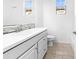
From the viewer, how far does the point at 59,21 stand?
17.9 ft

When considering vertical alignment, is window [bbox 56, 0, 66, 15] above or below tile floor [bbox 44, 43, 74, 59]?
above

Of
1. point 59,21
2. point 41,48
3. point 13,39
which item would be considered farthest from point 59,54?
point 13,39

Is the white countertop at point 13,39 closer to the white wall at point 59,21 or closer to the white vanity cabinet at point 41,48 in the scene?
the white vanity cabinet at point 41,48

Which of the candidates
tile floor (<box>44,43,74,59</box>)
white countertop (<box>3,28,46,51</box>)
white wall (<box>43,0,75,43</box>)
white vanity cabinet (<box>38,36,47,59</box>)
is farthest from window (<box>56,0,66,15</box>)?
white countertop (<box>3,28,46,51</box>)

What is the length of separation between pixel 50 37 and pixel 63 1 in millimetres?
1854

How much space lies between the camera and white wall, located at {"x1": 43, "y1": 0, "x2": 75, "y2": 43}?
5298 mm

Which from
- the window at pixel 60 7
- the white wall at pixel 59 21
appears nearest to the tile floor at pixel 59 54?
the white wall at pixel 59 21

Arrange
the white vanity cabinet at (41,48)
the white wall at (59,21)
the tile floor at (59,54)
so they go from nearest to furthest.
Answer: the white vanity cabinet at (41,48)
the tile floor at (59,54)
the white wall at (59,21)

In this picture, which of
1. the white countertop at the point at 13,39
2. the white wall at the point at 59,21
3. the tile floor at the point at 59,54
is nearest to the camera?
the white countertop at the point at 13,39

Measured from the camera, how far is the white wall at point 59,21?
5298 millimetres

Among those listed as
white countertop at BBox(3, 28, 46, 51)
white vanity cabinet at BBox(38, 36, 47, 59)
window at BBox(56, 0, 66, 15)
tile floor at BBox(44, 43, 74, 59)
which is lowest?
tile floor at BBox(44, 43, 74, 59)

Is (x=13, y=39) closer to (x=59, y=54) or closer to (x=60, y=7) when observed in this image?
(x=59, y=54)

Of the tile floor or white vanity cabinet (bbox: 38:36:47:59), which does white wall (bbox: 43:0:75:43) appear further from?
white vanity cabinet (bbox: 38:36:47:59)

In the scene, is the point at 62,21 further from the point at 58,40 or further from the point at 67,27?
the point at 58,40
